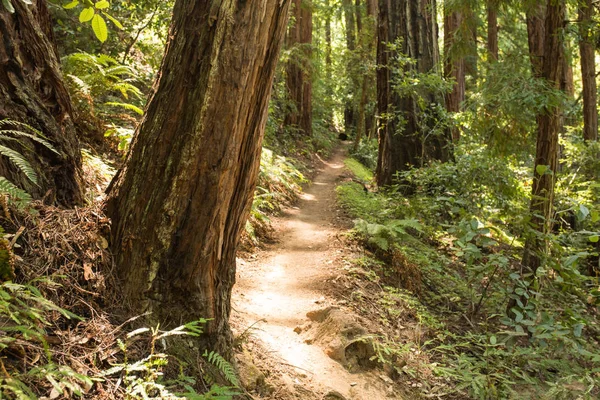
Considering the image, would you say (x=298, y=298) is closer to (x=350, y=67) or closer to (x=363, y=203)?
(x=363, y=203)

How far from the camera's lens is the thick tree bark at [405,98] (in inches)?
405

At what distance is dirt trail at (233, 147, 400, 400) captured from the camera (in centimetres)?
421

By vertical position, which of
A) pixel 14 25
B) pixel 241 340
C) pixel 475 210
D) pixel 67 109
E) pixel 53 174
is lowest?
pixel 241 340

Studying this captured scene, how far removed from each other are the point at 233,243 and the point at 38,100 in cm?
151

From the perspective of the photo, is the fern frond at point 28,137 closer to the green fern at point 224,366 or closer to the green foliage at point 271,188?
the green fern at point 224,366

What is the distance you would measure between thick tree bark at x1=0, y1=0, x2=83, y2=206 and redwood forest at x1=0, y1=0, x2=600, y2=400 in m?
0.01

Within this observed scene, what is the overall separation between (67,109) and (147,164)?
0.73m

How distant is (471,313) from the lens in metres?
6.34

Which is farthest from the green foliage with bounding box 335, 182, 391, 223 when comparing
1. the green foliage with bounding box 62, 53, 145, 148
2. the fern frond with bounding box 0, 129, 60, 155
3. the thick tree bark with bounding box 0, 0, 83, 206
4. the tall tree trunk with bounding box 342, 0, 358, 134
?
the tall tree trunk with bounding box 342, 0, 358, 134

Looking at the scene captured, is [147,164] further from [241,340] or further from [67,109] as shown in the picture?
[241,340]

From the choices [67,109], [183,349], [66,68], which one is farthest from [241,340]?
[66,68]

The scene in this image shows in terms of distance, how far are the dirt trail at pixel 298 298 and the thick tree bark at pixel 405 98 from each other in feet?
7.81

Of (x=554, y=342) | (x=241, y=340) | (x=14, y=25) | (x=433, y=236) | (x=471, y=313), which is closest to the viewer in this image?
(x=14, y=25)

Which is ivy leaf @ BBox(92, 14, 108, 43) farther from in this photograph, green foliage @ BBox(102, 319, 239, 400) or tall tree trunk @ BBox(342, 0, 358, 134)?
tall tree trunk @ BBox(342, 0, 358, 134)
